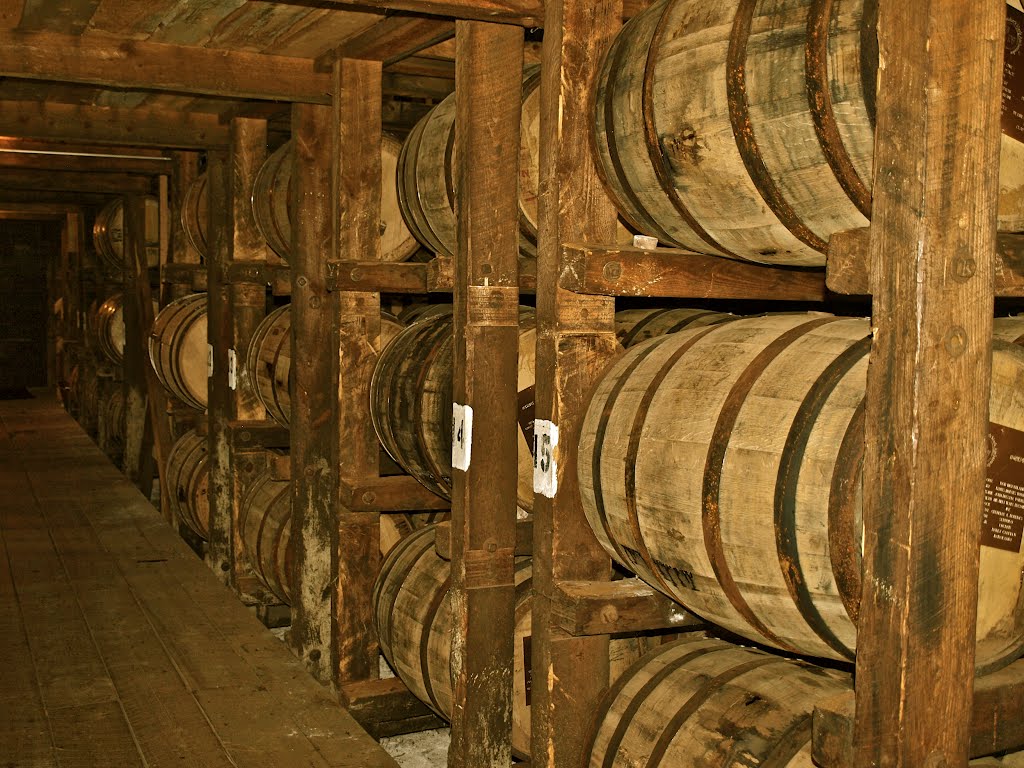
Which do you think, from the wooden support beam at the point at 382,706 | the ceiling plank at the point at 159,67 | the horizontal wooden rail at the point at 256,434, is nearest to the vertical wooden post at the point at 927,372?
the wooden support beam at the point at 382,706

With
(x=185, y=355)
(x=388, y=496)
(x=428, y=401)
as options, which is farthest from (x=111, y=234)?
(x=428, y=401)

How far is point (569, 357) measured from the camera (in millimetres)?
3059

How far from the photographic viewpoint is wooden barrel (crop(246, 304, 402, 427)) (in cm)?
592

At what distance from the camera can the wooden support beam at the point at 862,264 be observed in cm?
204

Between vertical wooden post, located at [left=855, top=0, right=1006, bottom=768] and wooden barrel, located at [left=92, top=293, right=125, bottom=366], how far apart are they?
10455 mm

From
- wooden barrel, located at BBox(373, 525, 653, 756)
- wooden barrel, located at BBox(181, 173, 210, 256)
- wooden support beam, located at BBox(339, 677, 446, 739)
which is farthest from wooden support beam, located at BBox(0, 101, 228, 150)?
wooden support beam, located at BBox(339, 677, 446, 739)

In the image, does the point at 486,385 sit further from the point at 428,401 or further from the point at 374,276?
the point at 374,276

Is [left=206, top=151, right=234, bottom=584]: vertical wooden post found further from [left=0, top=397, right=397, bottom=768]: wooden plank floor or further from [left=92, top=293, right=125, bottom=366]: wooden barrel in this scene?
[left=92, top=293, right=125, bottom=366]: wooden barrel

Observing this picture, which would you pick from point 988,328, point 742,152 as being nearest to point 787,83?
point 742,152

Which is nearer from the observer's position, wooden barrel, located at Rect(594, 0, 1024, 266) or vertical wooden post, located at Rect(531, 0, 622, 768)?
wooden barrel, located at Rect(594, 0, 1024, 266)

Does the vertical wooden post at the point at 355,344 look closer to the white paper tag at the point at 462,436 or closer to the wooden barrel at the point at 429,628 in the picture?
the wooden barrel at the point at 429,628

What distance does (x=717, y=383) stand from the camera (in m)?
2.45

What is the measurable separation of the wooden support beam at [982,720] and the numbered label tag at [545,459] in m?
1.15

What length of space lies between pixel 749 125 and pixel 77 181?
927cm
